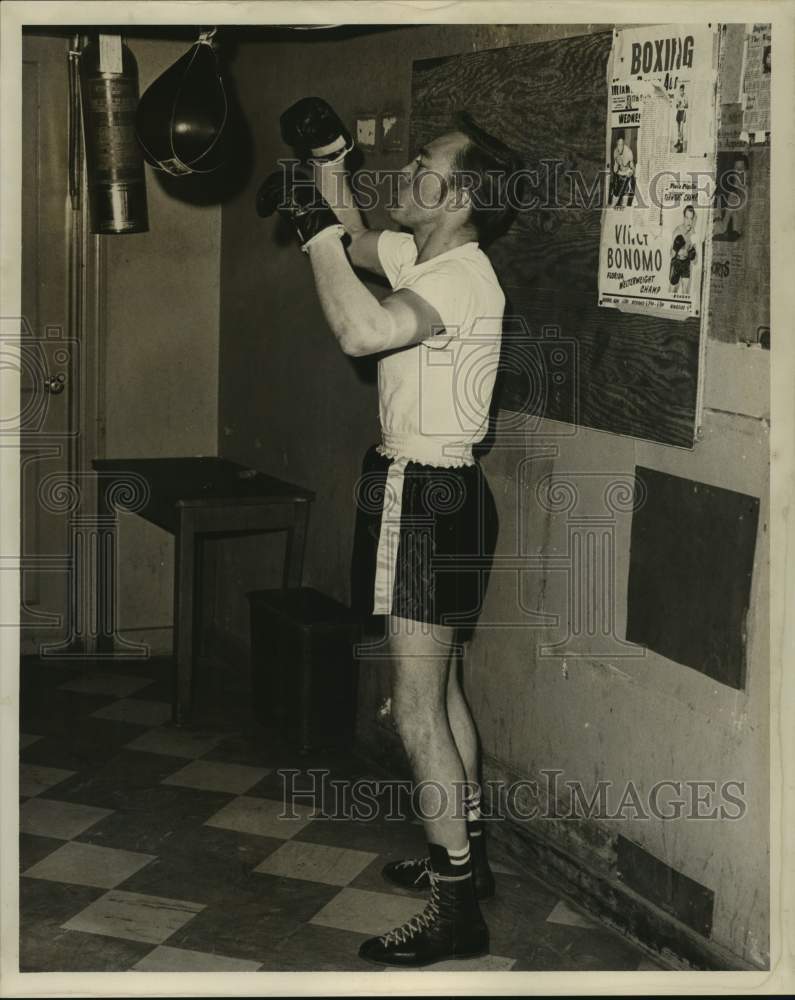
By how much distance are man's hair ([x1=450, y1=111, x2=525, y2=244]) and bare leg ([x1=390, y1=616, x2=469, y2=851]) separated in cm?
106

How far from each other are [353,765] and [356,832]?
560 millimetres

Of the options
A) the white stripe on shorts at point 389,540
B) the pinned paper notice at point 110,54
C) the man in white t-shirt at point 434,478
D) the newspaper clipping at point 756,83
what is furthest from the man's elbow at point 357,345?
the pinned paper notice at point 110,54

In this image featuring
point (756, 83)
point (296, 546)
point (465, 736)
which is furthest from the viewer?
point (296, 546)

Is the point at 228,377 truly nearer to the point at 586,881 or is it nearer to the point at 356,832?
the point at 356,832

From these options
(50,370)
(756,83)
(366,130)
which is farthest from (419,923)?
(50,370)

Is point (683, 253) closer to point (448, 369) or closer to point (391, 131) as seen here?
point (448, 369)

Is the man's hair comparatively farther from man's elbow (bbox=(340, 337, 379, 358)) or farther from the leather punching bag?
the leather punching bag

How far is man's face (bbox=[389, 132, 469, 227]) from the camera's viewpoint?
3486mm

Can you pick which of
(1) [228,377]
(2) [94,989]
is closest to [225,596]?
(1) [228,377]

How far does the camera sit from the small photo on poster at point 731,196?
2967mm

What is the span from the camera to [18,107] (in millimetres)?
2730

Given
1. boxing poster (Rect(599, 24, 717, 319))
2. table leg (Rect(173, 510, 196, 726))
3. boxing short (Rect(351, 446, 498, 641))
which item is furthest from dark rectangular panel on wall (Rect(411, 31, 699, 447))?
table leg (Rect(173, 510, 196, 726))

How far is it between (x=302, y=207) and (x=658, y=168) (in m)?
0.85

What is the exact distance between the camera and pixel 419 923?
343 centimetres
